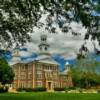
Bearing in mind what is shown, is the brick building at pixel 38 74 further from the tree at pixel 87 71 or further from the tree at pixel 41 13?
the tree at pixel 41 13

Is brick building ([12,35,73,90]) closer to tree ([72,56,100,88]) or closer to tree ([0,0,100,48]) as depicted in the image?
tree ([72,56,100,88])

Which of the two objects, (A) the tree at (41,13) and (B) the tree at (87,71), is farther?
(B) the tree at (87,71)

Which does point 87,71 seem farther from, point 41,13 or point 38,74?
point 41,13

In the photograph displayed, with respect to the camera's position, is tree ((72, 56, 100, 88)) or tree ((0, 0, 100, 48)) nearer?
tree ((0, 0, 100, 48))

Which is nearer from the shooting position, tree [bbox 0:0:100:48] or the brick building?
tree [bbox 0:0:100:48]

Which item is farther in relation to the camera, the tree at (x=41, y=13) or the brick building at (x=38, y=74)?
the brick building at (x=38, y=74)

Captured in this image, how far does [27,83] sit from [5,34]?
10151cm

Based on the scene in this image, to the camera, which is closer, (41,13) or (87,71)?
(41,13)

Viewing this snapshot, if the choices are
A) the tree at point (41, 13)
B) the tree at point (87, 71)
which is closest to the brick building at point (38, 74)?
the tree at point (87, 71)

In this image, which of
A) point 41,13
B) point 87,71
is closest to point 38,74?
point 87,71

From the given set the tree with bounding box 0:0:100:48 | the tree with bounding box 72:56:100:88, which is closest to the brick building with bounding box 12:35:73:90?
the tree with bounding box 72:56:100:88

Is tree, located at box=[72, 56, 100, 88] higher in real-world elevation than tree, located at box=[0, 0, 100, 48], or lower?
higher

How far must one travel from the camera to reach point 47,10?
11961 millimetres

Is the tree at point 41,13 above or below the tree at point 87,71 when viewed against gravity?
below
